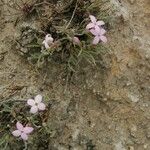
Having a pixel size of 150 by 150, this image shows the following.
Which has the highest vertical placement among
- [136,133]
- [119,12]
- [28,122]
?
[119,12]

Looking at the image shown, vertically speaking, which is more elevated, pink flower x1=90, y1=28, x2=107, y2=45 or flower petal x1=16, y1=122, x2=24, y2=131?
pink flower x1=90, y1=28, x2=107, y2=45

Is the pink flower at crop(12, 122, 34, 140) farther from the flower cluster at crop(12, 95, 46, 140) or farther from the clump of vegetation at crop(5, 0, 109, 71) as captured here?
the clump of vegetation at crop(5, 0, 109, 71)

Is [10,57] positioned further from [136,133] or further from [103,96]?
[136,133]

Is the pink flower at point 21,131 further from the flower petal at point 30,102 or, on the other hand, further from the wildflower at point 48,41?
the wildflower at point 48,41

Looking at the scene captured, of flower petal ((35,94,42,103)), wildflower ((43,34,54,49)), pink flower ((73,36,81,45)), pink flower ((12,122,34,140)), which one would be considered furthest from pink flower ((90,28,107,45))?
pink flower ((12,122,34,140))

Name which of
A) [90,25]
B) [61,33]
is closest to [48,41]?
[61,33]

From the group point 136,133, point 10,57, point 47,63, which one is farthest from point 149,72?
point 10,57

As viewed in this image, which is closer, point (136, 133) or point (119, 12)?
point (136, 133)

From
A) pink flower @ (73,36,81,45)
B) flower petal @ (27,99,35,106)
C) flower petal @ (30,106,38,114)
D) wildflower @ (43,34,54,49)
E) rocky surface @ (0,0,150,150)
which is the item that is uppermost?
wildflower @ (43,34,54,49)
